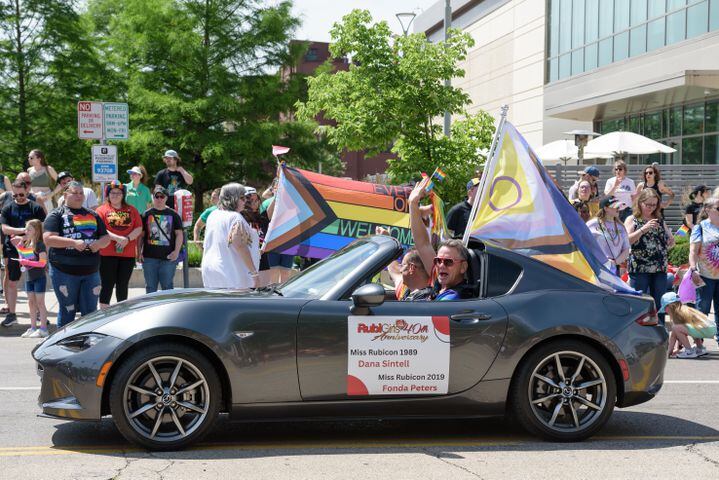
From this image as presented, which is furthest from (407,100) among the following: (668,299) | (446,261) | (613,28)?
(446,261)

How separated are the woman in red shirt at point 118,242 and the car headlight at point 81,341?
539 centimetres

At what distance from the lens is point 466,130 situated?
21.5 meters

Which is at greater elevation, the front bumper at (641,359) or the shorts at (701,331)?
the front bumper at (641,359)

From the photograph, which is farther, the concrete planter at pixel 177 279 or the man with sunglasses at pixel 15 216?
the concrete planter at pixel 177 279

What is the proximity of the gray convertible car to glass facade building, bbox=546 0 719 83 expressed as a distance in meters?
21.9

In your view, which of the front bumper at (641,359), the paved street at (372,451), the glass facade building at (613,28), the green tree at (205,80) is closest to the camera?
the paved street at (372,451)

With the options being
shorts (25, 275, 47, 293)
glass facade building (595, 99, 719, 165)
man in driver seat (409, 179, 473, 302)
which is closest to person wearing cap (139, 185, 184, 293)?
shorts (25, 275, 47, 293)

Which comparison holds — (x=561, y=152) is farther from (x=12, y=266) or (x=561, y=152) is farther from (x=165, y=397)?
(x=165, y=397)

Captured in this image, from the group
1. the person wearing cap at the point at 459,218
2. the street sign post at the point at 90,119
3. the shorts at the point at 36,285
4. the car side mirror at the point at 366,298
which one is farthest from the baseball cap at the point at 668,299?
the street sign post at the point at 90,119

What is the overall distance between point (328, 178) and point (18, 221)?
4.56 m

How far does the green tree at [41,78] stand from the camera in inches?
1194

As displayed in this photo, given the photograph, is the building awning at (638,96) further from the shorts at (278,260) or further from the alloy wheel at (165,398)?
the alloy wheel at (165,398)

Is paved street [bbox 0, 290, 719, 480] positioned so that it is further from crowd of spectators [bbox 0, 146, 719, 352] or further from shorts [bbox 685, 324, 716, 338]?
shorts [bbox 685, 324, 716, 338]

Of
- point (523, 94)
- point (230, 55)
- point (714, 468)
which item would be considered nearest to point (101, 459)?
point (714, 468)
